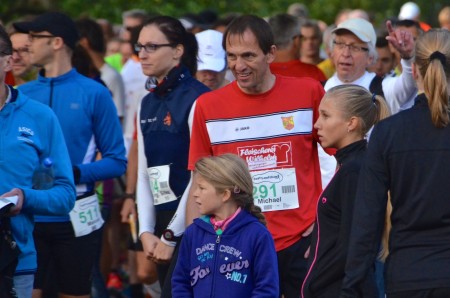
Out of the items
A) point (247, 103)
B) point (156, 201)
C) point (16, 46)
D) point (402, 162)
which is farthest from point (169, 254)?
point (16, 46)

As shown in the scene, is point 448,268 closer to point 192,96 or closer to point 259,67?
point 259,67

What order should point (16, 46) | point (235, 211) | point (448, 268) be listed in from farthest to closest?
point (16, 46)
point (235, 211)
point (448, 268)

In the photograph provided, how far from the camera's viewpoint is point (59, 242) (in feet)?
26.0

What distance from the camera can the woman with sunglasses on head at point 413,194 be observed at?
5.36 m

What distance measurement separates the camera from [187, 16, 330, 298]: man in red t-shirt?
6.93m

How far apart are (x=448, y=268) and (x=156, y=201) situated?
2775 millimetres

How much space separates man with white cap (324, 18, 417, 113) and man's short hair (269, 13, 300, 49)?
1.37 metres

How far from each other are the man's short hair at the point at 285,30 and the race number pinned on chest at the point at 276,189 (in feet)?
11.7

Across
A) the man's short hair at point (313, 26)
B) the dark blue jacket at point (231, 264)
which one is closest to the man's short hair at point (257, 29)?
the dark blue jacket at point (231, 264)

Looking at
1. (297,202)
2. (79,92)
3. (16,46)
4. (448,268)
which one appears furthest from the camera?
(16,46)

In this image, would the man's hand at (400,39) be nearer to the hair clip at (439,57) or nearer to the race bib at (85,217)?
the hair clip at (439,57)

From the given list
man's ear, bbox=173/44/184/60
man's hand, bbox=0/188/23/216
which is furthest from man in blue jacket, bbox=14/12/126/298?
man's hand, bbox=0/188/23/216

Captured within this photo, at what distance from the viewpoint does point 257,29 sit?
7090 millimetres

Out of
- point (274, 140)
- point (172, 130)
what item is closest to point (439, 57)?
point (274, 140)
